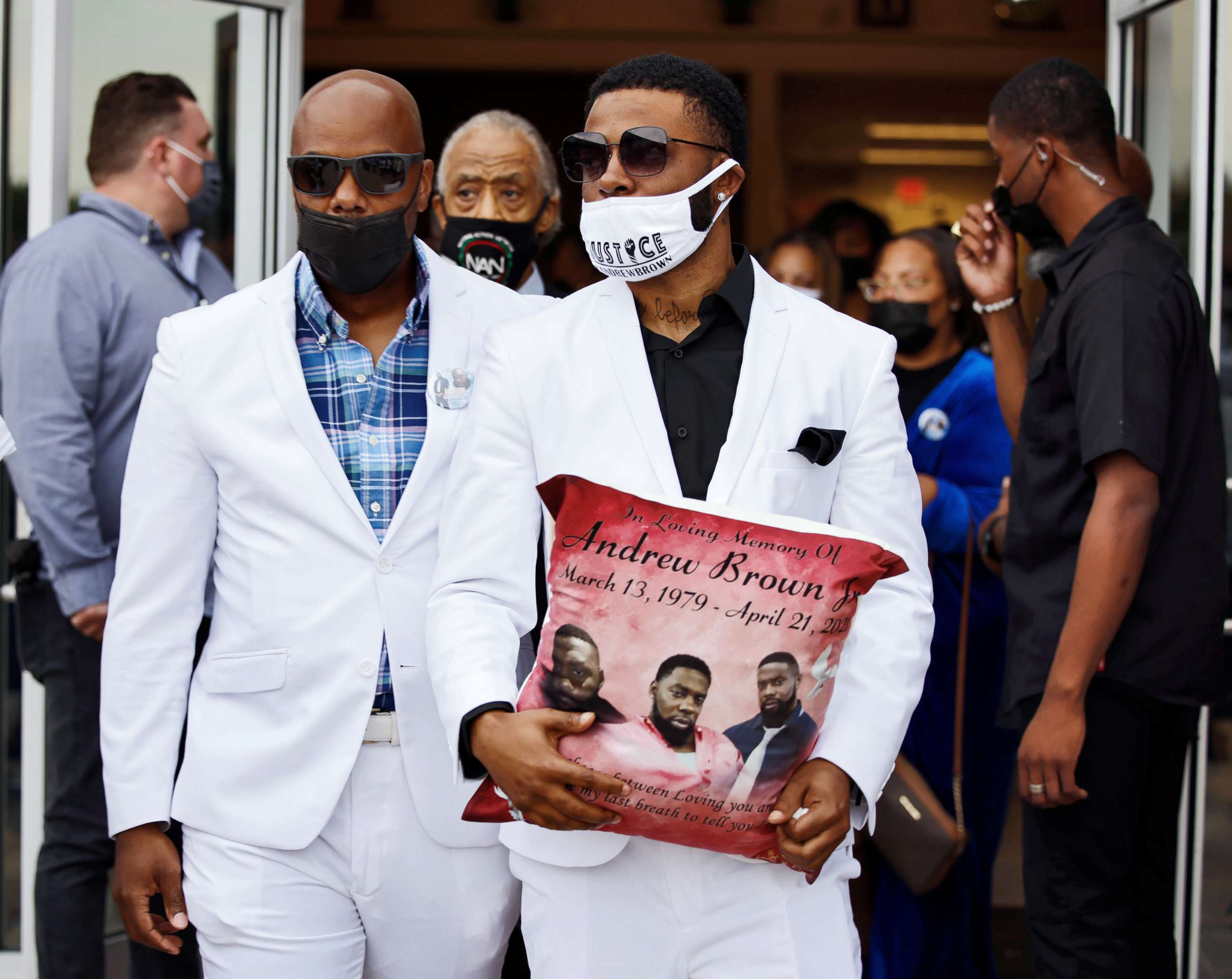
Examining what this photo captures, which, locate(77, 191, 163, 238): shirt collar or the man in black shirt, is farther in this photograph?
locate(77, 191, 163, 238): shirt collar

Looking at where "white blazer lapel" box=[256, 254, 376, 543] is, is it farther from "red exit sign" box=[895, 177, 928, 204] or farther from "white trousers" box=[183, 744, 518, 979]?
"red exit sign" box=[895, 177, 928, 204]

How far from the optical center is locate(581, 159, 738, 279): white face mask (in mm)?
2166

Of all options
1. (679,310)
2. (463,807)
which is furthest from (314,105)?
(463,807)

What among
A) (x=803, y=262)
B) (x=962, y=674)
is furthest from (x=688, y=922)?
(x=803, y=262)

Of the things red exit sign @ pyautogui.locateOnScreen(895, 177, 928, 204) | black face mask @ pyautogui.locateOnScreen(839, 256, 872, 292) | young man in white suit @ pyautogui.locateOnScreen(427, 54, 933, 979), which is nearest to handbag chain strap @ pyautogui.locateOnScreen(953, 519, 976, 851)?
young man in white suit @ pyautogui.locateOnScreen(427, 54, 933, 979)

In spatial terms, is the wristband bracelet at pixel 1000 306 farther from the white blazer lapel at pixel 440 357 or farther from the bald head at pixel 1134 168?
the white blazer lapel at pixel 440 357

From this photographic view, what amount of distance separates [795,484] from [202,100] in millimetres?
2914

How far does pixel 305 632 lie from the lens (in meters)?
2.38

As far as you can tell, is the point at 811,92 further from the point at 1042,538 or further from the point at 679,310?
the point at 679,310

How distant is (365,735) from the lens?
238 centimetres

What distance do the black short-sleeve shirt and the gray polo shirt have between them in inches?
Result: 84.2

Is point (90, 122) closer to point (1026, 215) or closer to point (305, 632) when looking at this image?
point (305, 632)

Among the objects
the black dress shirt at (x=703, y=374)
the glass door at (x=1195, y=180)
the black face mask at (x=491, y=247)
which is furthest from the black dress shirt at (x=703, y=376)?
the glass door at (x=1195, y=180)

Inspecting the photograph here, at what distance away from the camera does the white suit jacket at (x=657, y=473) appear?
6.83 feet
